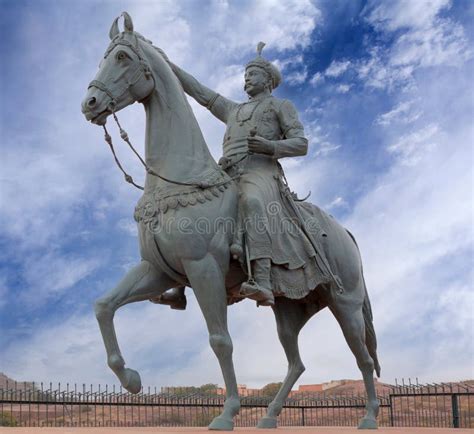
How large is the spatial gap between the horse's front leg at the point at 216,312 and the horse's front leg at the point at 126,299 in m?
0.45

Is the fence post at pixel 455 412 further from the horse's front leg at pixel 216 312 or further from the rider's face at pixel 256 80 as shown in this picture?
the rider's face at pixel 256 80

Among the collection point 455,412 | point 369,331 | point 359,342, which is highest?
point 369,331

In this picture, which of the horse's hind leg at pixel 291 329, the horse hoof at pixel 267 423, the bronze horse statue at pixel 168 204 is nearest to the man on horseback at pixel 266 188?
the bronze horse statue at pixel 168 204

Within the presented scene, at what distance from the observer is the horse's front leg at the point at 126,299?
608 cm

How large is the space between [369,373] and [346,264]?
138 cm

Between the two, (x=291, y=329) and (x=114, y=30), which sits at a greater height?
(x=114, y=30)

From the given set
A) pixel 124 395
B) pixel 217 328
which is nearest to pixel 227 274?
pixel 217 328

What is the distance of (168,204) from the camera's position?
6230 mm

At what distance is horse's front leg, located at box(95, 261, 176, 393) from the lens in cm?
608

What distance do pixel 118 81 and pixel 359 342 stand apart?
406 centimetres

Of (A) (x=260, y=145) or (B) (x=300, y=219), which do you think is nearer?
(A) (x=260, y=145)

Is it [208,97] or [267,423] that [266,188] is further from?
[267,423]

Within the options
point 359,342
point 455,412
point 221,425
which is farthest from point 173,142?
point 455,412

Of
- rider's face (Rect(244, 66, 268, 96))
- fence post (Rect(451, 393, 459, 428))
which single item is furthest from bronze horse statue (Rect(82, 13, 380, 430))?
fence post (Rect(451, 393, 459, 428))
